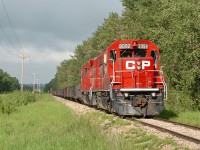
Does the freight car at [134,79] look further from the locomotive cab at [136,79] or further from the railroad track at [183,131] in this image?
the railroad track at [183,131]

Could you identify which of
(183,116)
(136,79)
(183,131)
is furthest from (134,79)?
(183,131)

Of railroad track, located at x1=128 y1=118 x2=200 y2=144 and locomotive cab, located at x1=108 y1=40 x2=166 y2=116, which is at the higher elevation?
locomotive cab, located at x1=108 y1=40 x2=166 y2=116

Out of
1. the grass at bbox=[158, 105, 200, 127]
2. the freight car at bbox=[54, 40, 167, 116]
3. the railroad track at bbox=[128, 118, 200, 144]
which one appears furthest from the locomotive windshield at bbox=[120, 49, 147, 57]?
the railroad track at bbox=[128, 118, 200, 144]

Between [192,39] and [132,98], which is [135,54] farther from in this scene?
[192,39]

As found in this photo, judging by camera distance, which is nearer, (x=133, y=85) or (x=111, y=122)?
(x=111, y=122)

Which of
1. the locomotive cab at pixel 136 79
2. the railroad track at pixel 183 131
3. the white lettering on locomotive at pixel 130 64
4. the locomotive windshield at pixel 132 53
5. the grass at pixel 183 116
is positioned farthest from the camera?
the locomotive windshield at pixel 132 53

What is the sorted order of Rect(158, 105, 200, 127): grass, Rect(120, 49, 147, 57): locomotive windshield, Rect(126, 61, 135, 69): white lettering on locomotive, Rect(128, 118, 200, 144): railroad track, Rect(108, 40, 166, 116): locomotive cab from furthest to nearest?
Rect(120, 49, 147, 57): locomotive windshield → Rect(126, 61, 135, 69): white lettering on locomotive → Rect(108, 40, 166, 116): locomotive cab → Rect(158, 105, 200, 127): grass → Rect(128, 118, 200, 144): railroad track

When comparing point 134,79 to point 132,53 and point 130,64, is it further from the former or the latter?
point 132,53

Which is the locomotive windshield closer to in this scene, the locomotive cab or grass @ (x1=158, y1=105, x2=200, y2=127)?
the locomotive cab

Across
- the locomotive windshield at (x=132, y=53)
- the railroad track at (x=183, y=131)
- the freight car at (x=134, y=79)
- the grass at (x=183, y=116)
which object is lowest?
the railroad track at (x=183, y=131)

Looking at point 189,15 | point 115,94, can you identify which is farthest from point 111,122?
point 189,15

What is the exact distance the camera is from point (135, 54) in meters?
19.5

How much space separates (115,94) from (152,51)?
3230 millimetres

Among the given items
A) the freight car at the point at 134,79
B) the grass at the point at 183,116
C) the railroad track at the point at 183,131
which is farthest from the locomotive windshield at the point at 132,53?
the railroad track at the point at 183,131
